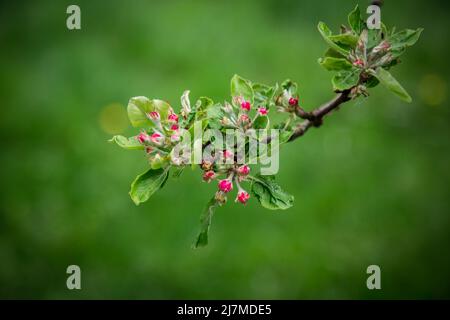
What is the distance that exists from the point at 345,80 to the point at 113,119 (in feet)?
11.6

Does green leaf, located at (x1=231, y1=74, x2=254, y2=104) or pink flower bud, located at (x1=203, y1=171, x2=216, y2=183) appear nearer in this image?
pink flower bud, located at (x1=203, y1=171, x2=216, y2=183)

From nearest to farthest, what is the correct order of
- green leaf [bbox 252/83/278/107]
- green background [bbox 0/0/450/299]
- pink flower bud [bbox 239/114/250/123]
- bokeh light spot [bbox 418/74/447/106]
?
1. pink flower bud [bbox 239/114/250/123]
2. green leaf [bbox 252/83/278/107]
3. green background [bbox 0/0/450/299]
4. bokeh light spot [bbox 418/74/447/106]

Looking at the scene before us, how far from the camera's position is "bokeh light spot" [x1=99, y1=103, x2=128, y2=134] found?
4.56 m

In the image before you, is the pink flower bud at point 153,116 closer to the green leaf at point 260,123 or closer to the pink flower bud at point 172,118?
the pink flower bud at point 172,118

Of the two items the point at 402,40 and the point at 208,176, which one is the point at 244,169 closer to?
the point at 208,176

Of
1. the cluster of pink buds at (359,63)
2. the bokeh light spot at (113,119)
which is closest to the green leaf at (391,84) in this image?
the cluster of pink buds at (359,63)

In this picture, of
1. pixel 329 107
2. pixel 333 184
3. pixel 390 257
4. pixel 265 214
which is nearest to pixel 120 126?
pixel 265 214

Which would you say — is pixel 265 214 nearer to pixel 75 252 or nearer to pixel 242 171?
pixel 75 252

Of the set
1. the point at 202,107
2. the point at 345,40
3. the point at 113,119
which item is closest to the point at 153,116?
the point at 202,107

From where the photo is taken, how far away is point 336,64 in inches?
56.2

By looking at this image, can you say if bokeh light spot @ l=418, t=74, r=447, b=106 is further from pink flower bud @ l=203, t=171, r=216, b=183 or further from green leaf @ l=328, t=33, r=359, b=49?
pink flower bud @ l=203, t=171, r=216, b=183

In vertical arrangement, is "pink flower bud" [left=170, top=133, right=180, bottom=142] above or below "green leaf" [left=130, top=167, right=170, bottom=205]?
above

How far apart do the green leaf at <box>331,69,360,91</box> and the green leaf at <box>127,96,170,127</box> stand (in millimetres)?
470

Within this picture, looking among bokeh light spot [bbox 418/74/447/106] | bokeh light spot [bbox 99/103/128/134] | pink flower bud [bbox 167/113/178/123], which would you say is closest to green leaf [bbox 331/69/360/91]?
pink flower bud [bbox 167/113/178/123]
